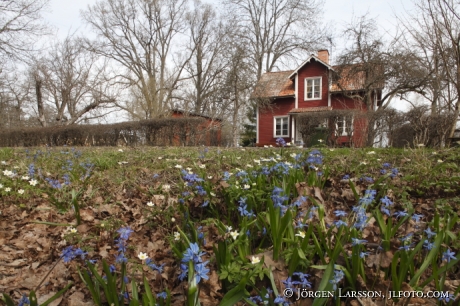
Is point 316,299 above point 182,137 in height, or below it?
below

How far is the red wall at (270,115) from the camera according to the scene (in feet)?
72.4

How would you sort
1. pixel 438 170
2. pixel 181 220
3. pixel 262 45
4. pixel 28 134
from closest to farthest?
pixel 181 220 < pixel 438 170 < pixel 28 134 < pixel 262 45

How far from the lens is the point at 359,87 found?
59.1 ft

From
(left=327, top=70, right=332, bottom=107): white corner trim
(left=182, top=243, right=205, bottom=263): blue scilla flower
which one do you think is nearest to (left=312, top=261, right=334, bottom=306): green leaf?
(left=182, top=243, right=205, bottom=263): blue scilla flower

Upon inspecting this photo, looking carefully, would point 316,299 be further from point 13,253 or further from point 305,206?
point 13,253

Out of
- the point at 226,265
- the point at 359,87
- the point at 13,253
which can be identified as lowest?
the point at 13,253

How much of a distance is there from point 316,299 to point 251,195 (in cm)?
102

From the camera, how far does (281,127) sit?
72.8 ft

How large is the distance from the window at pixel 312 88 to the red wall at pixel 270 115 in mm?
1252

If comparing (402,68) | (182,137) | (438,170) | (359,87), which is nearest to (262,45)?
(359,87)

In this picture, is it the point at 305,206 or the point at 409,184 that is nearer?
the point at 305,206

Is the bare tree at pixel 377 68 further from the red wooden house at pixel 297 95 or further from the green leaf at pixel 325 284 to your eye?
the green leaf at pixel 325 284

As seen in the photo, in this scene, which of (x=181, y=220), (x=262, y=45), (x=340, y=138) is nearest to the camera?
(x=181, y=220)

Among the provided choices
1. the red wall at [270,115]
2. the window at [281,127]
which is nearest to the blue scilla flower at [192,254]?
the red wall at [270,115]
